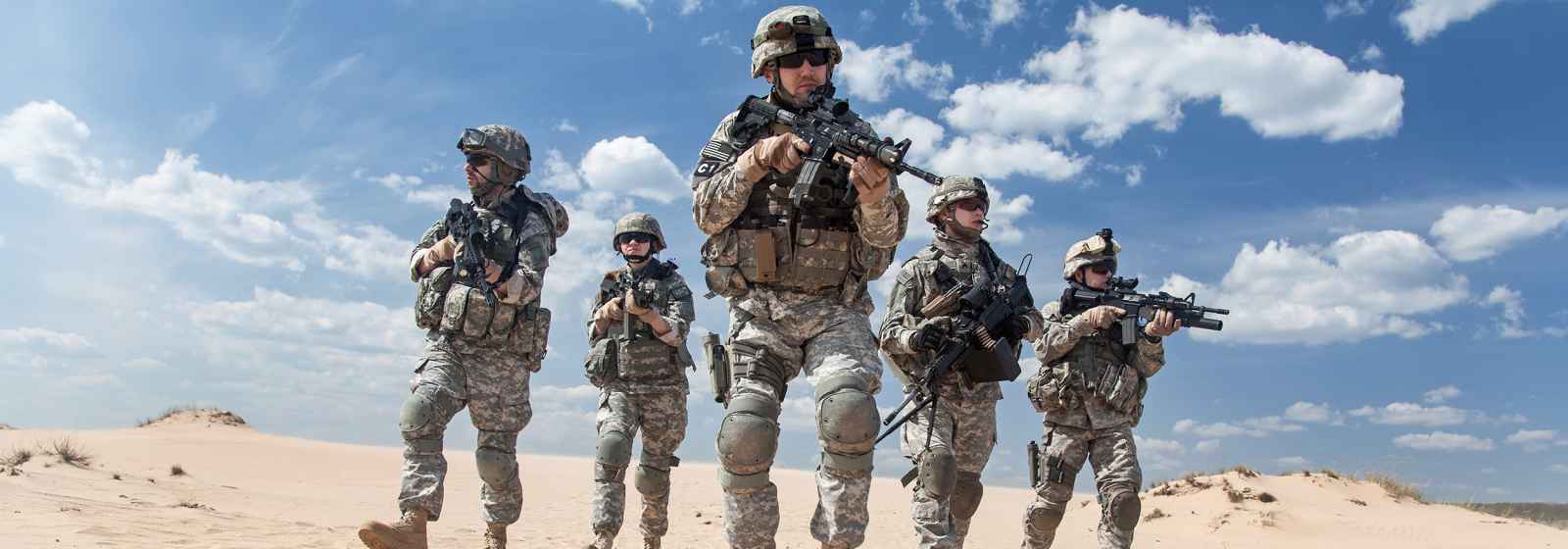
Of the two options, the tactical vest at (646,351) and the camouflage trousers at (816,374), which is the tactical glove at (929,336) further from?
the tactical vest at (646,351)

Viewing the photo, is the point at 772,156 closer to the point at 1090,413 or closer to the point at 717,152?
the point at 717,152

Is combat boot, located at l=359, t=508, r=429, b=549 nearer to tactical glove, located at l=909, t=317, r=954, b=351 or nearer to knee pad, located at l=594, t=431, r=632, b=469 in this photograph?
knee pad, located at l=594, t=431, r=632, b=469

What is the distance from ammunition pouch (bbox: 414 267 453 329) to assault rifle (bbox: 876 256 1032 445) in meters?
2.97

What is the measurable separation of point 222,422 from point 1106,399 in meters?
22.7

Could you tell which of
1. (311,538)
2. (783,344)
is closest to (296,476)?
(311,538)

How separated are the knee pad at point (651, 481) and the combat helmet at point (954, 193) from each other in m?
2.82

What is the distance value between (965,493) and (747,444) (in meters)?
2.99

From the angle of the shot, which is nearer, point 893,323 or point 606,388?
point 893,323

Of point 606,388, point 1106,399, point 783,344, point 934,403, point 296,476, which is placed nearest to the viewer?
point 783,344

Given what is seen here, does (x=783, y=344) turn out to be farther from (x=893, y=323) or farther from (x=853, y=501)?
(x=893, y=323)

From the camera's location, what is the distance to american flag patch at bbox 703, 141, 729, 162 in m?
4.77

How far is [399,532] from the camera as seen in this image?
570 cm

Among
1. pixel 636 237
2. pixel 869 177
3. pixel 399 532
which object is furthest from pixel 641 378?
pixel 869 177

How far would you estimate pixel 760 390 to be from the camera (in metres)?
4.40
